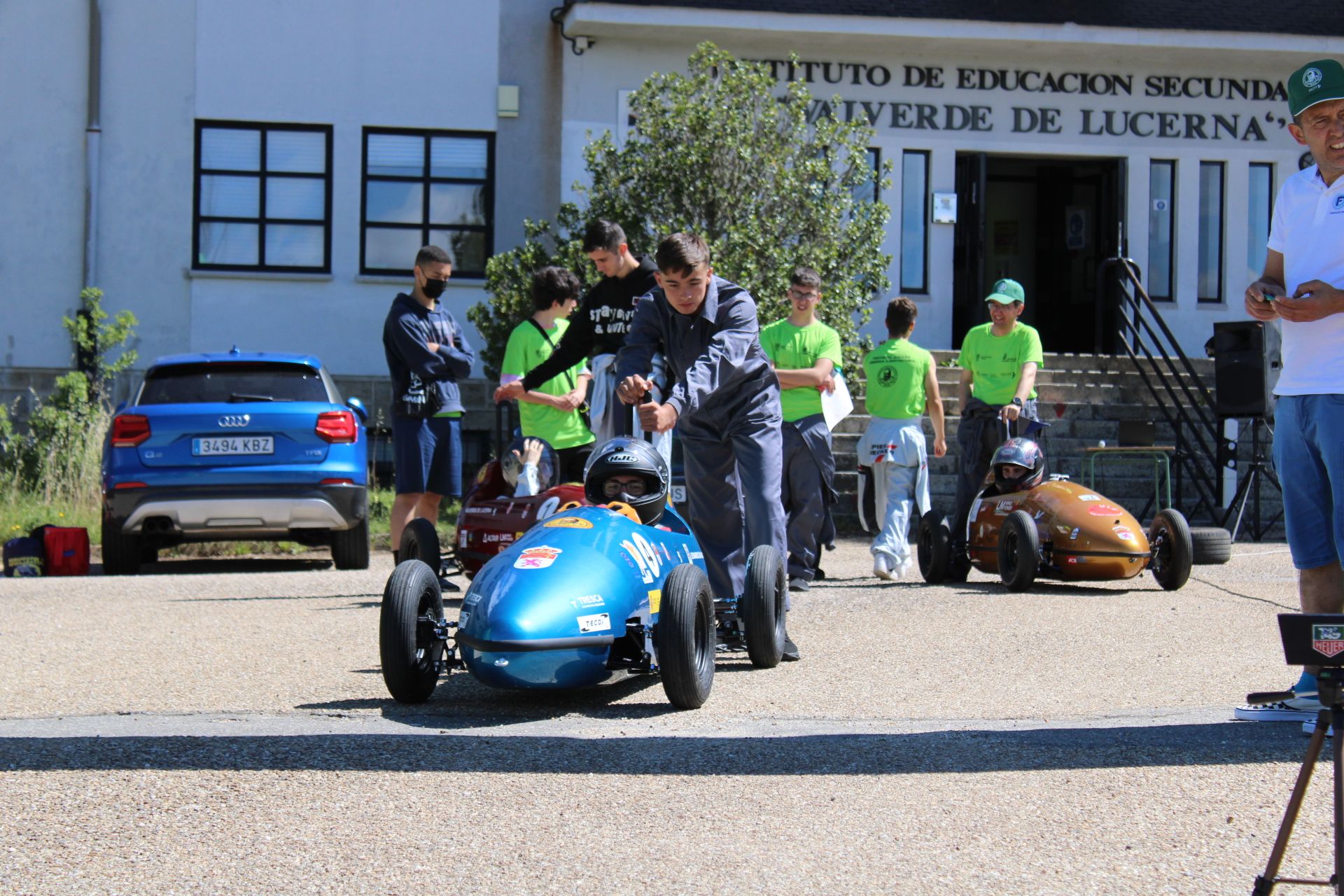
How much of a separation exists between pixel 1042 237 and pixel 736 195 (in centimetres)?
913

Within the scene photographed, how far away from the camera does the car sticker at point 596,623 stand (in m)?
5.80

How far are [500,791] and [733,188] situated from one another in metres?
12.6

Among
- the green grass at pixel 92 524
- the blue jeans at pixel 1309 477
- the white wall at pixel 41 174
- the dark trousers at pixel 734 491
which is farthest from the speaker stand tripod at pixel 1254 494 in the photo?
the white wall at pixel 41 174

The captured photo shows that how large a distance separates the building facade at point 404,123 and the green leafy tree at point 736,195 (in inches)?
74.2

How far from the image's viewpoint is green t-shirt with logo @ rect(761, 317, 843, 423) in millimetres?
10305

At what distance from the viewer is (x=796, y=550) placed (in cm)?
1009

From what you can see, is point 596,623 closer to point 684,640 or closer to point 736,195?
point 684,640

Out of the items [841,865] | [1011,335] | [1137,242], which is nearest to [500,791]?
[841,865]

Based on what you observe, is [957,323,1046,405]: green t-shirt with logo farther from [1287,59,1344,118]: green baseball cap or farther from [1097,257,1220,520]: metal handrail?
[1287,59,1344,118]: green baseball cap

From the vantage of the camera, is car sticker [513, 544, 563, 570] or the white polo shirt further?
car sticker [513, 544, 563, 570]

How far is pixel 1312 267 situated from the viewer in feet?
17.9

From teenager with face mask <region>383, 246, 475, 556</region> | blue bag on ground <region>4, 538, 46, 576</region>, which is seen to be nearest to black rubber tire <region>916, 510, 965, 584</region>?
Result: teenager with face mask <region>383, 246, 475, 556</region>

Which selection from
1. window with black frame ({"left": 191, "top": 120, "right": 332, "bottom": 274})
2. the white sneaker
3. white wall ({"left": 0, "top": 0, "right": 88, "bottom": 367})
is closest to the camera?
the white sneaker

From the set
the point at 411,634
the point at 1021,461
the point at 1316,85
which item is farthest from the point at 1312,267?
the point at 1021,461
